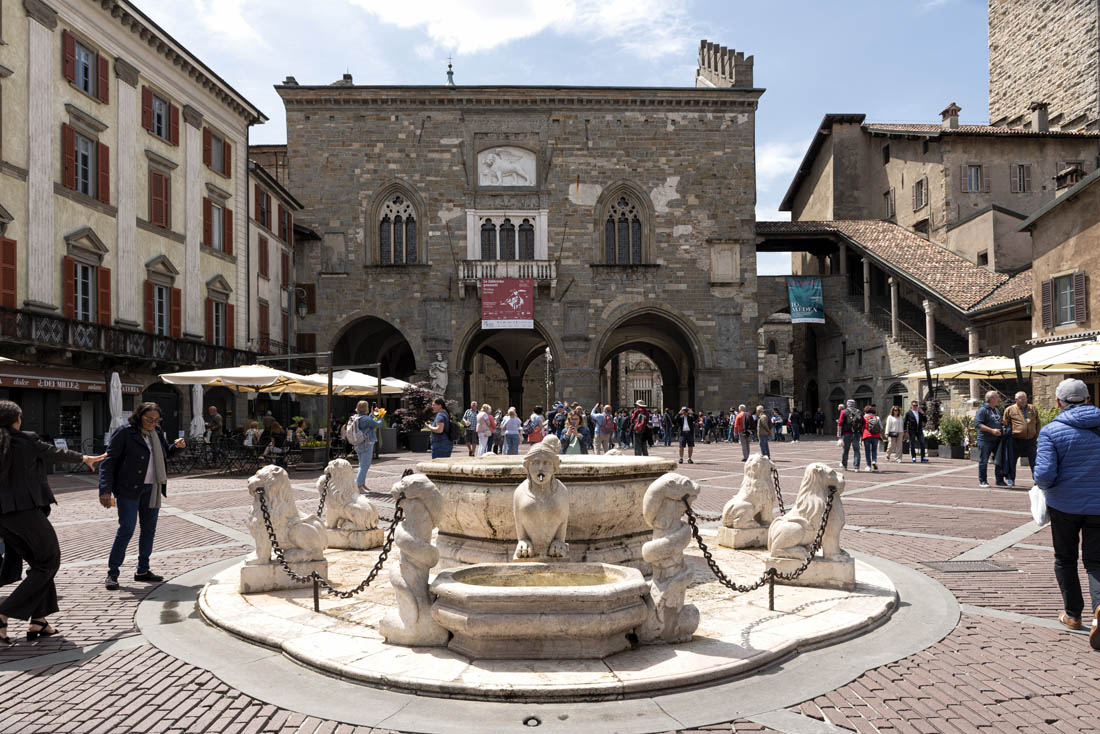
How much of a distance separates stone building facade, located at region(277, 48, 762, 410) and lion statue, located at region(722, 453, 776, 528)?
74.7 feet

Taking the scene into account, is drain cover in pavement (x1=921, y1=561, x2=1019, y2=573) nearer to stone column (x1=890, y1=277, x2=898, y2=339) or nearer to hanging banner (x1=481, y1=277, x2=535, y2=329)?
stone column (x1=890, y1=277, x2=898, y2=339)

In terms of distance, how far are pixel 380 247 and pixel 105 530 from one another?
2323 centimetres

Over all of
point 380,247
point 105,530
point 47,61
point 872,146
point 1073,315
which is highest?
point 872,146

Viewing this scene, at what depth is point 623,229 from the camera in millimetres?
31312

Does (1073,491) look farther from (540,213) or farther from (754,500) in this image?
(540,213)

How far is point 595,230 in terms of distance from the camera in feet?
101

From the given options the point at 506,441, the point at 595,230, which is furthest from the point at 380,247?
the point at 506,441

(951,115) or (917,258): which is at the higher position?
(951,115)

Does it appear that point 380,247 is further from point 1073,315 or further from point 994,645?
point 994,645

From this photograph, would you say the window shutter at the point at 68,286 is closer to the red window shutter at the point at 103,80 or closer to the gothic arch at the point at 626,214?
the red window shutter at the point at 103,80

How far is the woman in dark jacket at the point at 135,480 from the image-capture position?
595 cm

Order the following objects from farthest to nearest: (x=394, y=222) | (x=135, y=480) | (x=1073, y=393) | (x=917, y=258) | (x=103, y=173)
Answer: (x=394, y=222) → (x=917, y=258) → (x=103, y=173) → (x=135, y=480) → (x=1073, y=393)

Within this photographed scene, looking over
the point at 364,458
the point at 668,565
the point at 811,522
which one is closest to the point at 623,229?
the point at 364,458

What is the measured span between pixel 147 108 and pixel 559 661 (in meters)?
22.8
